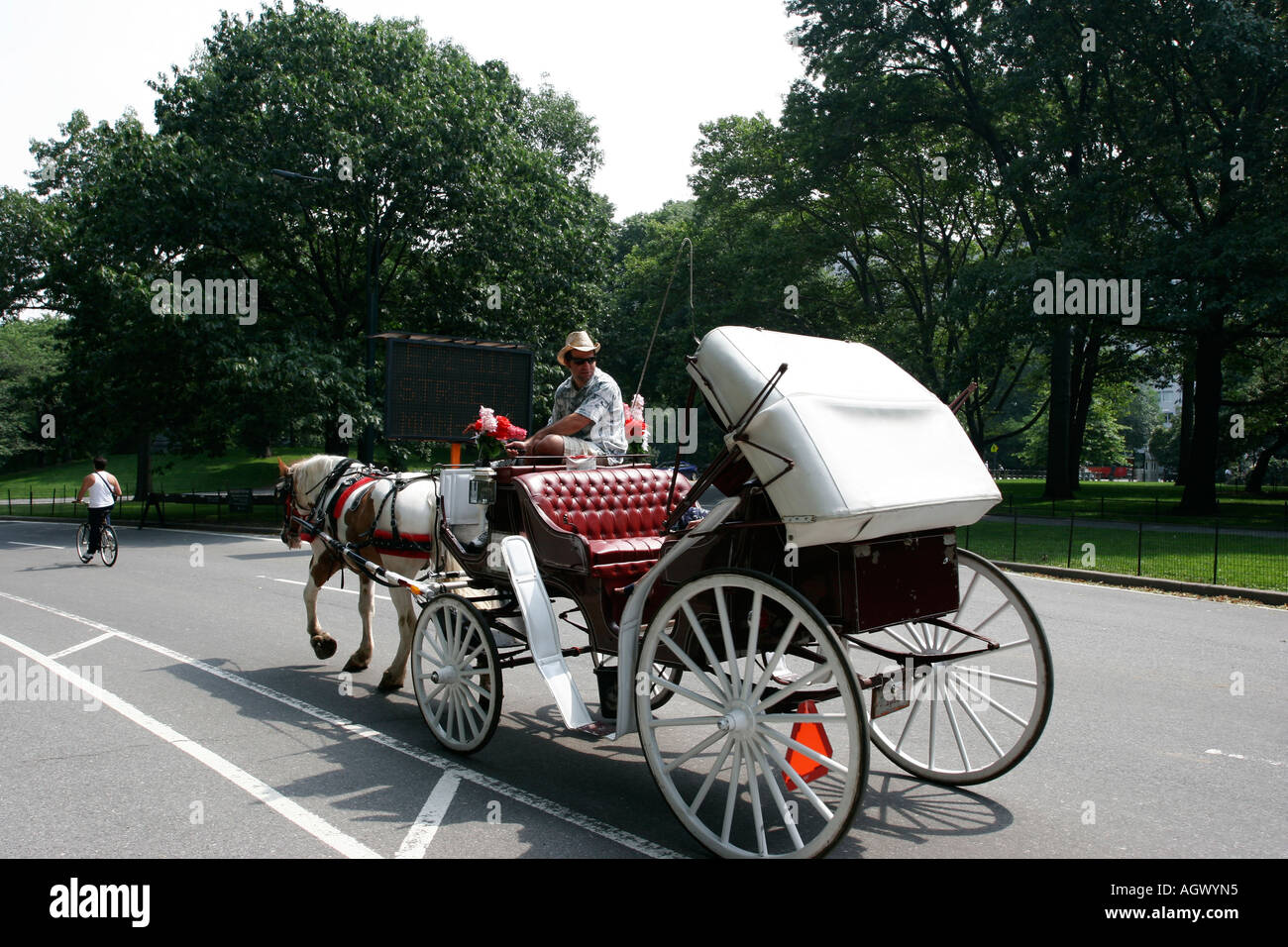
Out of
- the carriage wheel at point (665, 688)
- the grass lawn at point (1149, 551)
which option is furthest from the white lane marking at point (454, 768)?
the grass lawn at point (1149, 551)

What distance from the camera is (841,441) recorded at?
4047 mm

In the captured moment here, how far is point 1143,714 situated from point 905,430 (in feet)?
12.1

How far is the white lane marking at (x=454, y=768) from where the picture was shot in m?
4.37

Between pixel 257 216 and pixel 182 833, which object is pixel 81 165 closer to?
pixel 257 216

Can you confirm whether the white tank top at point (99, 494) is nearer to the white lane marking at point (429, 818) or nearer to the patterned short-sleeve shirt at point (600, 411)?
the patterned short-sleeve shirt at point (600, 411)

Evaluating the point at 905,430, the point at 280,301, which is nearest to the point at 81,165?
the point at 280,301

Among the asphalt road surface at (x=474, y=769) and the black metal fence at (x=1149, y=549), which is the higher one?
the black metal fence at (x=1149, y=549)

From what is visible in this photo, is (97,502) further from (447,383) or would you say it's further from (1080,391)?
(1080,391)

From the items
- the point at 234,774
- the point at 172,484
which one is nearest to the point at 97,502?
the point at 234,774

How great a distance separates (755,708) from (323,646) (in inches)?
199

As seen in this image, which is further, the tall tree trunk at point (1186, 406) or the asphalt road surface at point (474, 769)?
the tall tree trunk at point (1186, 406)

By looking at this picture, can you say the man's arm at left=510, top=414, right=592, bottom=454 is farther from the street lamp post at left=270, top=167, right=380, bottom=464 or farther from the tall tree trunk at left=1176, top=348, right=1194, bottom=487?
the tall tree trunk at left=1176, top=348, right=1194, bottom=487

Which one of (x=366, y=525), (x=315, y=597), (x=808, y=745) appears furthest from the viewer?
(x=315, y=597)

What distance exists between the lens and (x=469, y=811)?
4734mm
